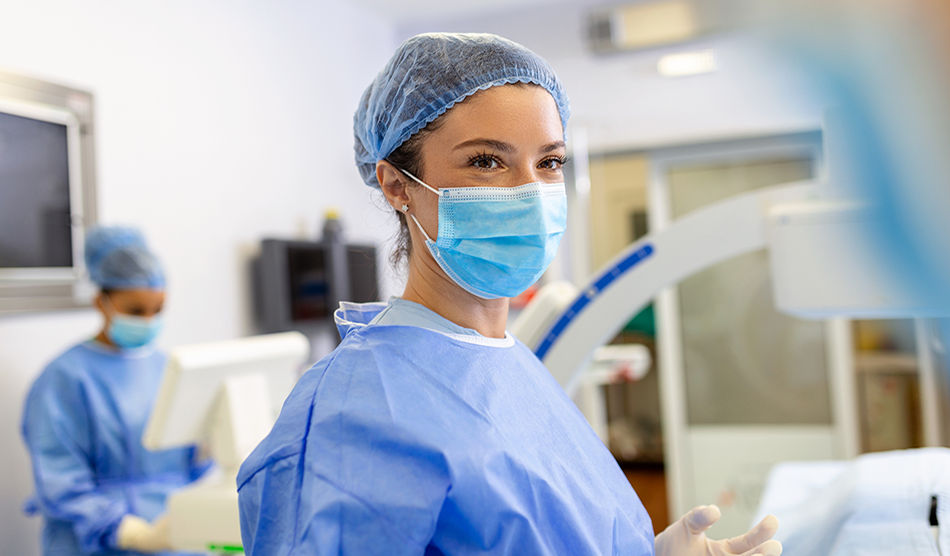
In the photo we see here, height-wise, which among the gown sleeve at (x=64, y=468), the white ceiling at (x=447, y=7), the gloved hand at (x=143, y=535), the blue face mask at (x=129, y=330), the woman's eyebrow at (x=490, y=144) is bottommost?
the gloved hand at (x=143, y=535)

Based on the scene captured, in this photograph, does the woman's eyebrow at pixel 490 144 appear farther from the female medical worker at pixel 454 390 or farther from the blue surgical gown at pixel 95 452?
the blue surgical gown at pixel 95 452

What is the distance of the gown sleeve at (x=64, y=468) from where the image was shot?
1796 mm

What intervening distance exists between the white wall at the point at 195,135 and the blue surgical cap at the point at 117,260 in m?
0.17

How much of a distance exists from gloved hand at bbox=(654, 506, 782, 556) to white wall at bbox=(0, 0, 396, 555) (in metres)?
0.99

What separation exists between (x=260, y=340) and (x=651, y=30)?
2.45 m

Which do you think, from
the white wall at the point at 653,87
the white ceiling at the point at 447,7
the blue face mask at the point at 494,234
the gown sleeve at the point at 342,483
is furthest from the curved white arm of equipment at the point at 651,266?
the white ceiling at the point at 447,7

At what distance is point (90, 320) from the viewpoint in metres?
2.21

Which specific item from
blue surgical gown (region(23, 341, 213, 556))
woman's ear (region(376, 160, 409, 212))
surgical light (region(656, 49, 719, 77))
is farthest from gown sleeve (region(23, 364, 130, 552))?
surgical light (region(656, 49, 719, 77))

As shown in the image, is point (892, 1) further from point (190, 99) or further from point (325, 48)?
point (325, 48)

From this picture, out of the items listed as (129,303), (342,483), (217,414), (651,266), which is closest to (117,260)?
(129,303)

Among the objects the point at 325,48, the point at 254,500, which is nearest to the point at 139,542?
the point at 254,500

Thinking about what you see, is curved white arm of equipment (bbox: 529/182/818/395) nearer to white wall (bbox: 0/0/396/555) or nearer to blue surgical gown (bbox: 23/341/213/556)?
white wall (bbox: 0/0/396/555)

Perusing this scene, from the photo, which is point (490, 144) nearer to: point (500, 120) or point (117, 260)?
point (500, 120)

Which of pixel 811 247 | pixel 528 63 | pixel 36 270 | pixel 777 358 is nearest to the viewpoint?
pixel 528 63
